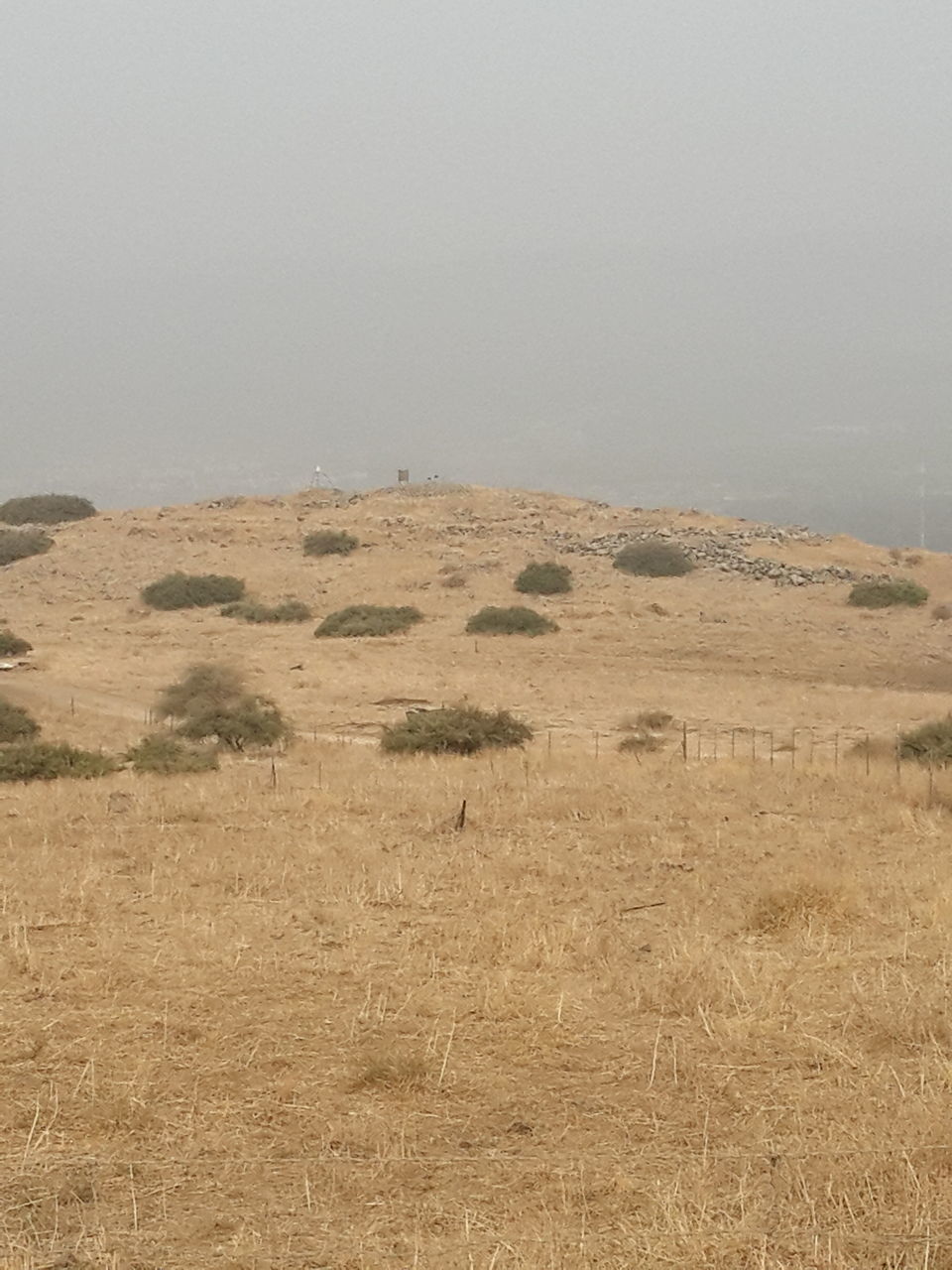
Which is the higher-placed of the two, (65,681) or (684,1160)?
(684,1160)

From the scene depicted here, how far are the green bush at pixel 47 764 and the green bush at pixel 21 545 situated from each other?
113 ft

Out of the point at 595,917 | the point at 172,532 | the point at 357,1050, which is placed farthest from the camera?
the point at 172,532

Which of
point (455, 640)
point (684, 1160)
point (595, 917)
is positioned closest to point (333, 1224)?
point (684, 1160)

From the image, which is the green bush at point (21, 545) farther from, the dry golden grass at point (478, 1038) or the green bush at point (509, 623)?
the dry golden grass at point (478, 1038)

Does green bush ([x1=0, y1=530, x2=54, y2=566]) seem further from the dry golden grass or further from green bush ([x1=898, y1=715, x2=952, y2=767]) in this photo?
the dry golden grass

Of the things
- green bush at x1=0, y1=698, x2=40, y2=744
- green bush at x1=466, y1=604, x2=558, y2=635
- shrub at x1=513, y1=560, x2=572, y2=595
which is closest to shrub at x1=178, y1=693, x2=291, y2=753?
green bush at x1=0, y1=698, x2=40, y2=744

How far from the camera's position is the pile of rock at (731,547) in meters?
40.5

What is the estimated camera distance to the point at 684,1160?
210 inches

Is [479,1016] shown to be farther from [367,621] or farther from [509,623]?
[367,621]

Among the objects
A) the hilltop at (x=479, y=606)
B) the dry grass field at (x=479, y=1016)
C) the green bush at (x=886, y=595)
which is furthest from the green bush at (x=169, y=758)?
the green bush at (x=886, y=595)

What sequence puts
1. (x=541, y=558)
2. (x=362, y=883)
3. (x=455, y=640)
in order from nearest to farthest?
(x=362, y=883)
(x=455, y=640)
(x=541, y=558)

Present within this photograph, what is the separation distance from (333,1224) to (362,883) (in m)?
5.09

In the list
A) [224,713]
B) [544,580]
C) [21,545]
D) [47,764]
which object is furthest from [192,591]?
[47,764]

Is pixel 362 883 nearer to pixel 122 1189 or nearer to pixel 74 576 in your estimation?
pixel 122 1189
